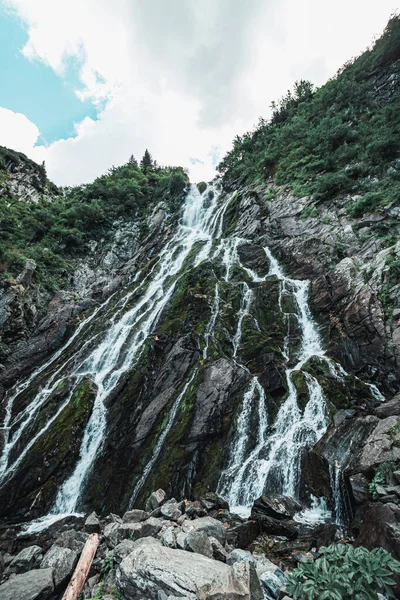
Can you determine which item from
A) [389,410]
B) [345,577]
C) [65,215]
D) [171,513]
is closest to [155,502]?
[171,513]

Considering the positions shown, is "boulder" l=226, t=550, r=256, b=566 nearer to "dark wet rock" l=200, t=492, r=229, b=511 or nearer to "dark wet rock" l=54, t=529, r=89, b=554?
"dark wet rock" l=200, t=492, r=229, b=511

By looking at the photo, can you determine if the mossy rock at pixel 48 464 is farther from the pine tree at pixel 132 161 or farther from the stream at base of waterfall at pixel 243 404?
the pine tree at pixel 132 161

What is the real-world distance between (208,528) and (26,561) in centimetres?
440

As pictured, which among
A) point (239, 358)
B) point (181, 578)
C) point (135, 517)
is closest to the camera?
point (181, 578)

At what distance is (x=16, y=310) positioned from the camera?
22.5m

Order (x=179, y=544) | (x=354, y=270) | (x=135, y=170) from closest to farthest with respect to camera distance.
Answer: (x=179, y=544)
(x=354, y=270)
(x=135, y=170)

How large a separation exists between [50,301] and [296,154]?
93.9 ft

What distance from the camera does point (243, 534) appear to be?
259 inches

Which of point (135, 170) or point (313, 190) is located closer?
point (313, 190)

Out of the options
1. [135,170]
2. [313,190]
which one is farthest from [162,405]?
[135,170]

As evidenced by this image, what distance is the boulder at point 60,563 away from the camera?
558 centimetres

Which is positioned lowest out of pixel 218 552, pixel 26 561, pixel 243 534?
pixel 26 561

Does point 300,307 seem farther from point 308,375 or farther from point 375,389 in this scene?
point 375,389

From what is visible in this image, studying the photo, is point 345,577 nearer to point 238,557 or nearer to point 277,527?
point 238,557
